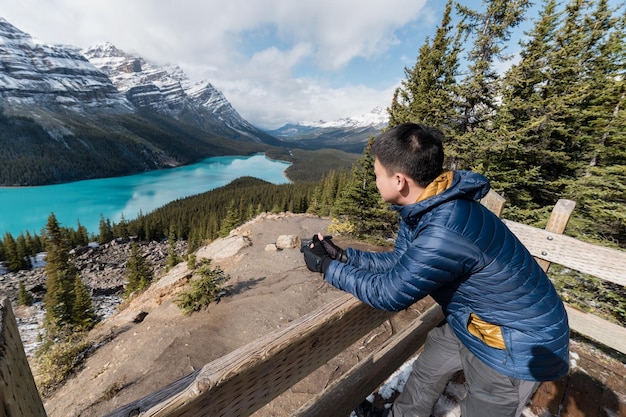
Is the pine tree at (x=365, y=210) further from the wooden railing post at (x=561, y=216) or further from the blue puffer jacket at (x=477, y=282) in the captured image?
the blue puffer jacket at (x=477, y=282)

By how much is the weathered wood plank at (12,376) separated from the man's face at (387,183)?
1.87 meters

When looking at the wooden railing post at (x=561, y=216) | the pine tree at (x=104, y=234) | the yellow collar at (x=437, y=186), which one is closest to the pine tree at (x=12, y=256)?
the pine tree at (x=104, y=234)

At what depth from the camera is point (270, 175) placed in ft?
557

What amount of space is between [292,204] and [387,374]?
2385 inches

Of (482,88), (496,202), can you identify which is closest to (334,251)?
(496,202)

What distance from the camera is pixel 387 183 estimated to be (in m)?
2.05

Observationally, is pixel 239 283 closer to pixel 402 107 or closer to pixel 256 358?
pixel 256 358

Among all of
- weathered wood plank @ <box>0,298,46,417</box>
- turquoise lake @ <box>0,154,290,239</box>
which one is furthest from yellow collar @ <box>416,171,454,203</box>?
turquoise lake @ <box>0,154,290,239</box>

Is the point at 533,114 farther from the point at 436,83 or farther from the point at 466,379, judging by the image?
the point at 466,379

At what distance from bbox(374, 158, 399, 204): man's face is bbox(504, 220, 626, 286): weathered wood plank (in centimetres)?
247

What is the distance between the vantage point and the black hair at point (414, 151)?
1862mm

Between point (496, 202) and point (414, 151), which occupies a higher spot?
point (414, 151)

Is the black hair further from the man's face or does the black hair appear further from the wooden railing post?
the wooden railing post

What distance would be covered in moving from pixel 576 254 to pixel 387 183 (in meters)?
2.75
